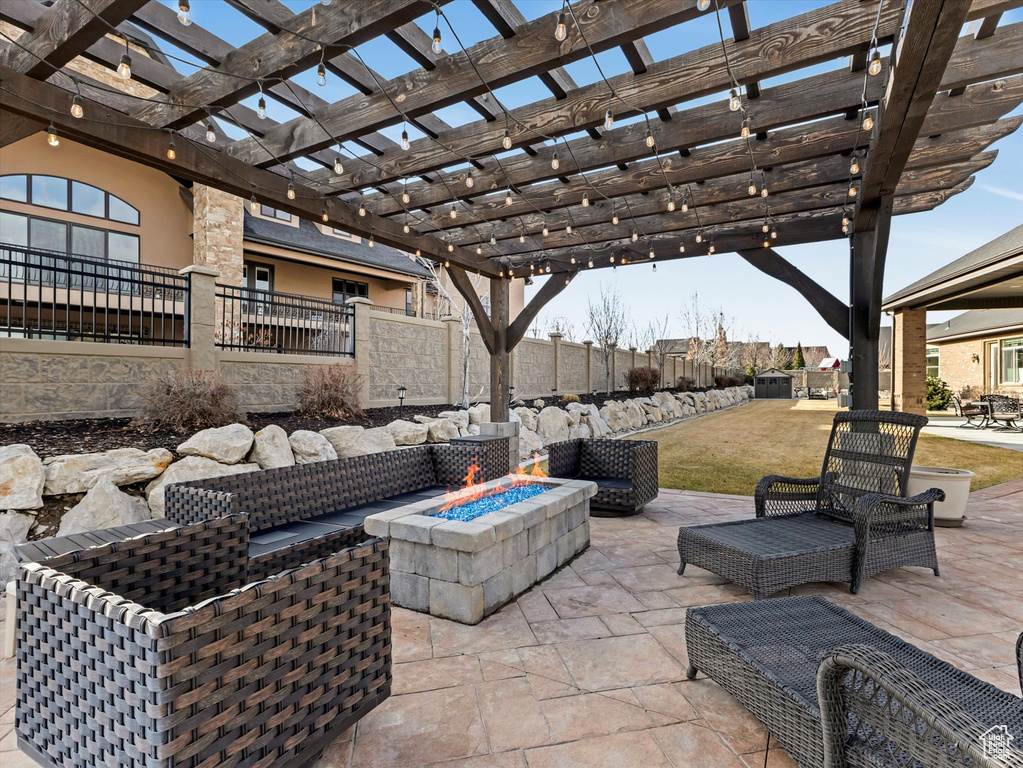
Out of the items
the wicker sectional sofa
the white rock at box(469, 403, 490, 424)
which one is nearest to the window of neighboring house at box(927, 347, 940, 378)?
the white rock at box(469, 403, 490, 424)

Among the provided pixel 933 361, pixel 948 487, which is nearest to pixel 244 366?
pixel 948 487

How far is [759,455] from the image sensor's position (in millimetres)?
9000

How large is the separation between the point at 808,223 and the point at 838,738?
4.80 m

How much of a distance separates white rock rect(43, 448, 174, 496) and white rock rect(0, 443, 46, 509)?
0.28 feet

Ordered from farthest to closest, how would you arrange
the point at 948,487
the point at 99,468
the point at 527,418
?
the point at 527,418 < the point at 948,487 < the point at 99,468

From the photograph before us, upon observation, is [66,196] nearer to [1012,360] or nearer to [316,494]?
[316,494]

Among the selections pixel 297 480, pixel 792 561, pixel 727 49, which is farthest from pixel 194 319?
pixel 792 561

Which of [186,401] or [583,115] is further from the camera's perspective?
[186,401]

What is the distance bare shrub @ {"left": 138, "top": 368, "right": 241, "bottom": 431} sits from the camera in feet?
16.7

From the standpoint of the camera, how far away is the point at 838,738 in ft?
4.71

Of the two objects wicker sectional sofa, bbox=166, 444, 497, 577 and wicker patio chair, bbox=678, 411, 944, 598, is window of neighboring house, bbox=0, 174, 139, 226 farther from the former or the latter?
wicker patio chair, bbox=678, 411, 944, 598

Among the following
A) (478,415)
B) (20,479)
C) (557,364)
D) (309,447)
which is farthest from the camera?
(557,364)

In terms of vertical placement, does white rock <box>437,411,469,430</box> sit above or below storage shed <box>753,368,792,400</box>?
below

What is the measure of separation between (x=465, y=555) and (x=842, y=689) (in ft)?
5.90
